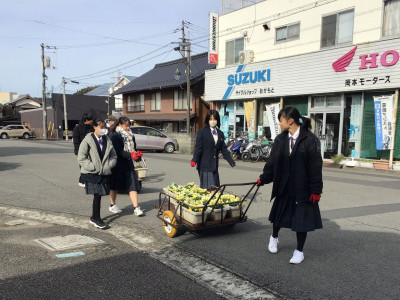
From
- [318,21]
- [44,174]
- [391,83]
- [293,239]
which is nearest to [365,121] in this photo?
[391,83]

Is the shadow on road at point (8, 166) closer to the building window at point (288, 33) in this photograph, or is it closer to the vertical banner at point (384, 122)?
the building window at point (288, 33)

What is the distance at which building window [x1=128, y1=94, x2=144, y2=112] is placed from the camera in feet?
101

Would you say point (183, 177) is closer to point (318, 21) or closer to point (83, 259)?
point (83, 259)

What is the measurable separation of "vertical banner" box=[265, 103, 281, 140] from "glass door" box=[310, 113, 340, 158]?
1.98 metres

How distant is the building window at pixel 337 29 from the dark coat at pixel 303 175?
1182 cm

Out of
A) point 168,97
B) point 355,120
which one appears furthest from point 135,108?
point 355,120

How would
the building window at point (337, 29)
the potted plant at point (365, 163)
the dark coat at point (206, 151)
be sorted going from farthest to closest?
the building window at point (337, 29), the potted plant at point (365, 163), the dark coat at point (206, 151)

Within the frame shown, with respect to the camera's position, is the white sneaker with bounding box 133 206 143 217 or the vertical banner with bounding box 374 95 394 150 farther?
the vertical banner with bounding box 374 95 394 150

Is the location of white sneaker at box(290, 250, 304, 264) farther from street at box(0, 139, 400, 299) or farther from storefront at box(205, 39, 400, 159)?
storefront at box(205, 39, 400, 159)

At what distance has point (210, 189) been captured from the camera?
5.32 meters

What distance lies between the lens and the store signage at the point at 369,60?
11.6m

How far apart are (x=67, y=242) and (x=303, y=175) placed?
3265 millimetres

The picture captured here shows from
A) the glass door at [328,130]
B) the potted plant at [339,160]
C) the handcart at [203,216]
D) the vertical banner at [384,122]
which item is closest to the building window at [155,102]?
the glass door at [328,130]

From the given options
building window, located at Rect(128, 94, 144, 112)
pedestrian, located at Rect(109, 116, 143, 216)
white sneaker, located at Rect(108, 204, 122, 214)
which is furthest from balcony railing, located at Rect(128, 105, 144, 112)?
pedestrian, located at Rect(109, 116, 143, 216)
